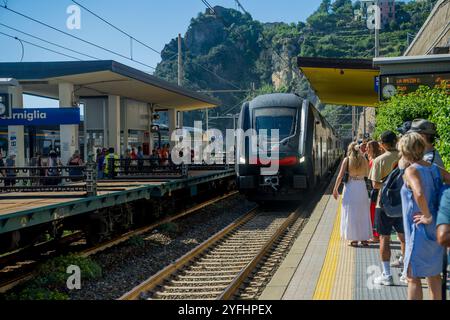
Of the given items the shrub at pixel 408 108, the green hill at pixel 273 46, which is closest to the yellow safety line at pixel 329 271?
the shrub at pixel 408 108

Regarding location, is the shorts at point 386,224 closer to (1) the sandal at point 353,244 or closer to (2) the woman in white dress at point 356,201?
(2) the woman in white dress at point 356,201

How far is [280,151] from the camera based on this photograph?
14727 millimetres

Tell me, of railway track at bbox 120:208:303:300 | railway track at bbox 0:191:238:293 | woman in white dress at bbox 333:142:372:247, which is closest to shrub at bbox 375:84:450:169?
woman in white dress at bbox 333:142:372:247

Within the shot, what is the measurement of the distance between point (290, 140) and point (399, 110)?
2.91 metres

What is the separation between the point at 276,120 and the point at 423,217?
1087 cm

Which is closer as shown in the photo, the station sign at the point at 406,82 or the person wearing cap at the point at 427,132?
the person wearing cap at the point at 427,132

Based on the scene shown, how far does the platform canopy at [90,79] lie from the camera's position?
16.5 metres

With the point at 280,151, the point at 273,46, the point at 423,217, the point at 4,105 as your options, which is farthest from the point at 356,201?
the point at 273,46

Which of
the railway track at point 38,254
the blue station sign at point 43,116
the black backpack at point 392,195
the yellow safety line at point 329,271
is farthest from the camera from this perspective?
the blue station sign at point 43,116

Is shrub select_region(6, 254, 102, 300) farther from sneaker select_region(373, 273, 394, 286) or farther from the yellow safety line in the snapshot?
sneaker select_region(373, 273, 394, 286)

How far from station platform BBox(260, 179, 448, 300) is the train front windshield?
5290mm

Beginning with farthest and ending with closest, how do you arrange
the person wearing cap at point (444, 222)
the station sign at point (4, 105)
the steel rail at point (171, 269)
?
1. the station sign at point (4, 105)
2. the steel rail at point (171, 269)
3. the person wearing cap at point (444, 222)
